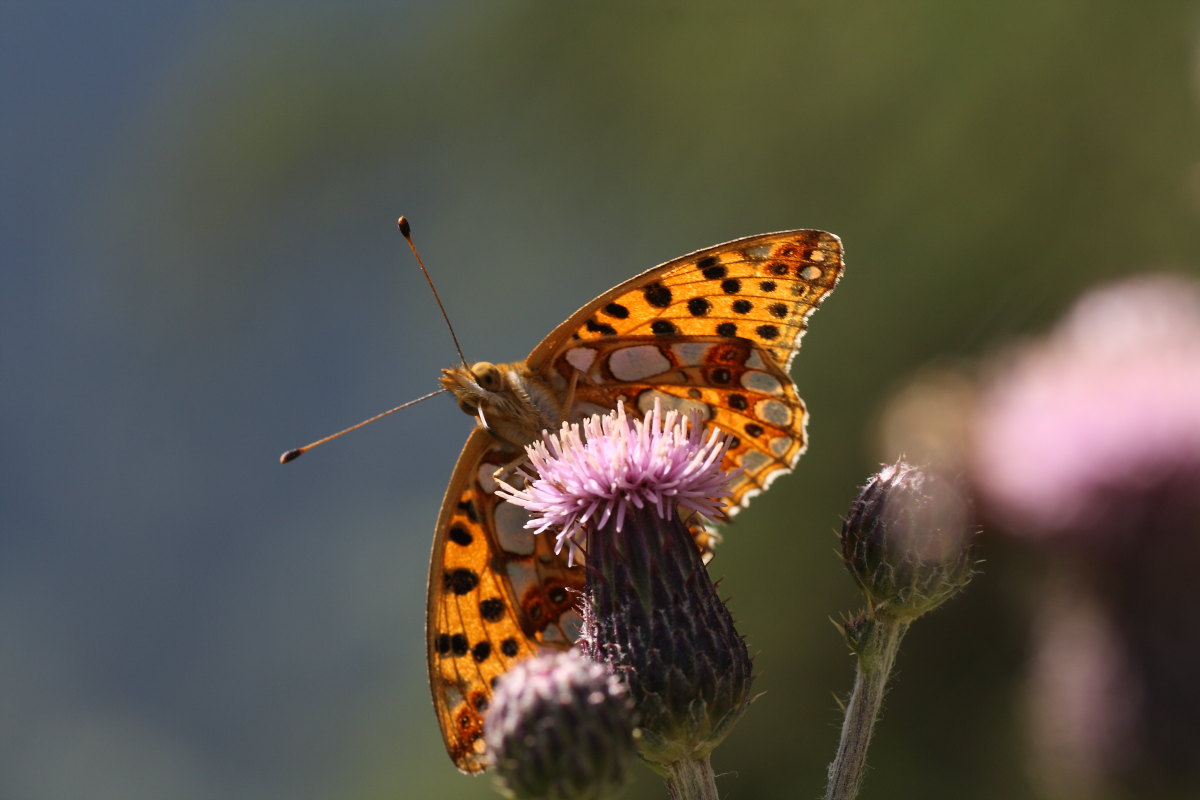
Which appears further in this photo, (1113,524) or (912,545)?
(912,545)

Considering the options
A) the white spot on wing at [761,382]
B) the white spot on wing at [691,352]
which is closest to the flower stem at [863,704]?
the white spot on wing at [761,382]

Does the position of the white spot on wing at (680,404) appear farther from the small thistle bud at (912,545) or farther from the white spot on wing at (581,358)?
the small thistle bud at (912,545)

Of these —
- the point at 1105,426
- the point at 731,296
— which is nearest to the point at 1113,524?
the point at 1105,426

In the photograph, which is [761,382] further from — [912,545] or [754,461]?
[912,545]

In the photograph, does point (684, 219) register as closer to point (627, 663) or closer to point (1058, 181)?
point (1058, 181)

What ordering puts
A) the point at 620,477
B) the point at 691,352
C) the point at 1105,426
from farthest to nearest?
the point at 691,352 < the point at 620,477 < the point at 1105,426

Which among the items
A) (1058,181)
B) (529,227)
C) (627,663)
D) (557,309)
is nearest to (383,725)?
(557,309)

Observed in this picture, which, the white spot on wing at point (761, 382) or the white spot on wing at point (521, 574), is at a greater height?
the white spot on wing at point (761, 382)
